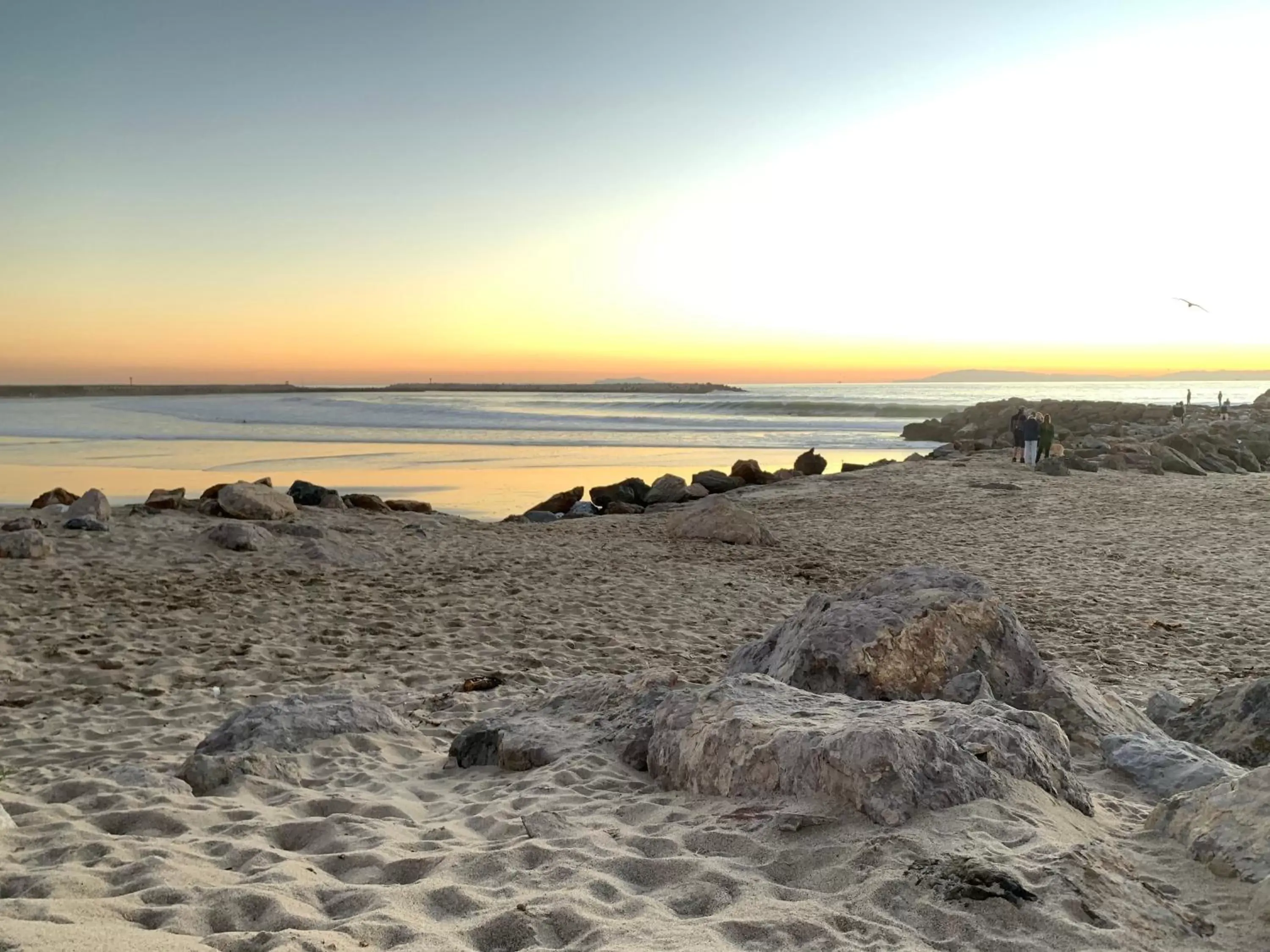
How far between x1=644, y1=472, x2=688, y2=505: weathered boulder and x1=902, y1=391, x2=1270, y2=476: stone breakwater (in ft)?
33.5

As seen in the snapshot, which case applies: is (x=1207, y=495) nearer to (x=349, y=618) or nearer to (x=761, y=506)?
(x=761, y=506)

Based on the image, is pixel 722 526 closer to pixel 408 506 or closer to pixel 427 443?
pixel 408 506

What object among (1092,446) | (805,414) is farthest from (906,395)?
(1092,446)

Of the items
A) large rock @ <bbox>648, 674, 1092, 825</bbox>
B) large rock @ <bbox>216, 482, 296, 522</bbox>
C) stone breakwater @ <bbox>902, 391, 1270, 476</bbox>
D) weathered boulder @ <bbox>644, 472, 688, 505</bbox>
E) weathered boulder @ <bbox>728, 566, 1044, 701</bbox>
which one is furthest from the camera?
stone breakwater @ <bbox>902, 391, 1270, 476</bbox>

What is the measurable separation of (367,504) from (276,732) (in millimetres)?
10619

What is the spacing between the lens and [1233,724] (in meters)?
4.93

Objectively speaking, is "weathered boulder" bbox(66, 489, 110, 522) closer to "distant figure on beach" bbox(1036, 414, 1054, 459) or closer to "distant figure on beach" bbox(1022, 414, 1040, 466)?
"distant figure on beach" bbox(1022, 414, 1040, 466)

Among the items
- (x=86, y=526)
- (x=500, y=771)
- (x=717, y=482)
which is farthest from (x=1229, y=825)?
(x=717, y=482)

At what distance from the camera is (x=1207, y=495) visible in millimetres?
17781

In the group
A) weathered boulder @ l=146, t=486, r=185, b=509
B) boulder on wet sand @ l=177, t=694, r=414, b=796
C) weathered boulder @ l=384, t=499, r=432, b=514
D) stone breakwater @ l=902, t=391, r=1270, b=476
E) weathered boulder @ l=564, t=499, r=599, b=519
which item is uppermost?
stone breakwater @ l=902, t=391, r=1270, b=476

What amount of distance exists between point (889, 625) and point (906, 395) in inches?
3598

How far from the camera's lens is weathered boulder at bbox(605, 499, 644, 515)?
16875mm

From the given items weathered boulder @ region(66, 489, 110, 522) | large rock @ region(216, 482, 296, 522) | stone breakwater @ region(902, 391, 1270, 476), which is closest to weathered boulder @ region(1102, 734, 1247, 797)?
large rock @ region(216, 482, 296, 522)

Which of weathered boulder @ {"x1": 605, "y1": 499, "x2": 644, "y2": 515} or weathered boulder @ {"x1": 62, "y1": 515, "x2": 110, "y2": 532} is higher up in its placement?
weathered boulder @ {"x1": 62, "y1": 515, "x2": 110, "y2": 532}
